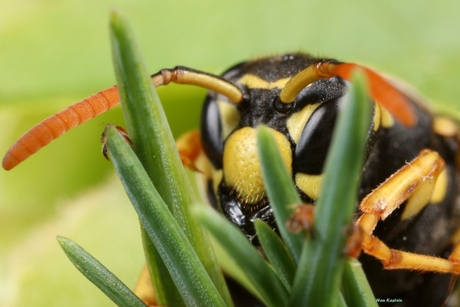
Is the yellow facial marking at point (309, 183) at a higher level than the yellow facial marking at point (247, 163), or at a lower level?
lower

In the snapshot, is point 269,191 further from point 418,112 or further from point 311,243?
point 418,112

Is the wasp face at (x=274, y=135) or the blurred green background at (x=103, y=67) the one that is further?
the blurred green background at (x=103, y=67)

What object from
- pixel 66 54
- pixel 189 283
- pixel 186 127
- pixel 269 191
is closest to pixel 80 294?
pixel 186 127

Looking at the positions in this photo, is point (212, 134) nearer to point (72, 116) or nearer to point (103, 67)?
point (72, 116)

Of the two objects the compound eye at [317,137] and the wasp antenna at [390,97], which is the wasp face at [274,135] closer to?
the compound eye at [317,137]

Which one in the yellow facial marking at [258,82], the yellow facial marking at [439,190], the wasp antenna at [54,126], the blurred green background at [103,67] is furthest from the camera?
the blurred green background at [103,67]

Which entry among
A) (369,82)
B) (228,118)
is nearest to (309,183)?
(228,118)

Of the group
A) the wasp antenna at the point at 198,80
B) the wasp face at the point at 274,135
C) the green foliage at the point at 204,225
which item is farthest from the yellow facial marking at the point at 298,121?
the green foliage at the point at 204,225
